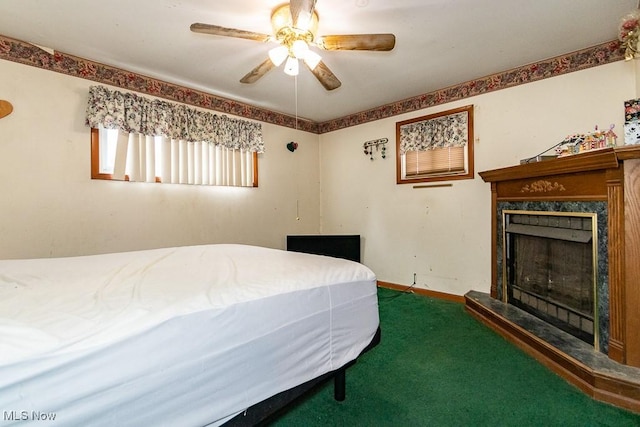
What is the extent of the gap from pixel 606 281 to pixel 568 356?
20.4 inches

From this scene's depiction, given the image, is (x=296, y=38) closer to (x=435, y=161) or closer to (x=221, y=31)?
(x=221, y=31)

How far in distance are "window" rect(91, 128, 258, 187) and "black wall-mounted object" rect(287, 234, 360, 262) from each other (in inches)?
36.3

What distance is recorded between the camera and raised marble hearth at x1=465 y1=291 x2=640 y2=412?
1.48 m

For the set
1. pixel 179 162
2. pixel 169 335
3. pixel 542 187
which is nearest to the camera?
pixel 169 335

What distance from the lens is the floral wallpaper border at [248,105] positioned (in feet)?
7.24

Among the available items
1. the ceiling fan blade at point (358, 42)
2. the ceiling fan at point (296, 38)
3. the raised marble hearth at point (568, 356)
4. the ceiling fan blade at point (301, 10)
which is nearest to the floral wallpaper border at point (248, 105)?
the ceiling fan at point (296, 38)

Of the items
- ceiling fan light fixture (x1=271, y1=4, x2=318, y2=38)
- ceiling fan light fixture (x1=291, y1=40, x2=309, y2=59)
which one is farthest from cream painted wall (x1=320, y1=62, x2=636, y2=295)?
ceiling fan light fixture (x1=291, y1=40, x2=309, y2=59)

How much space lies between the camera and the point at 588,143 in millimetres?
2000

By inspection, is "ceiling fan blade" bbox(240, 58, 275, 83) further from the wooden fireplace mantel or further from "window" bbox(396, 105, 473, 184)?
the wooden fireplace mantel

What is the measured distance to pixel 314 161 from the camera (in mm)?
4312

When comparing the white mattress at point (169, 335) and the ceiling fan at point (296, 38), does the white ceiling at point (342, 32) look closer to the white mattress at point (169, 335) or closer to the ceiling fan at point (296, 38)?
the ceiling fan at point (296, 38)

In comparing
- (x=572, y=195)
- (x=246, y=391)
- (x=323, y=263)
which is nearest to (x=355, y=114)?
(x=572, y=195)

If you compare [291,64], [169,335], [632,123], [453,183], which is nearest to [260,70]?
[291,64]

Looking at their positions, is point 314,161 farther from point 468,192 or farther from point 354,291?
point 354,291
